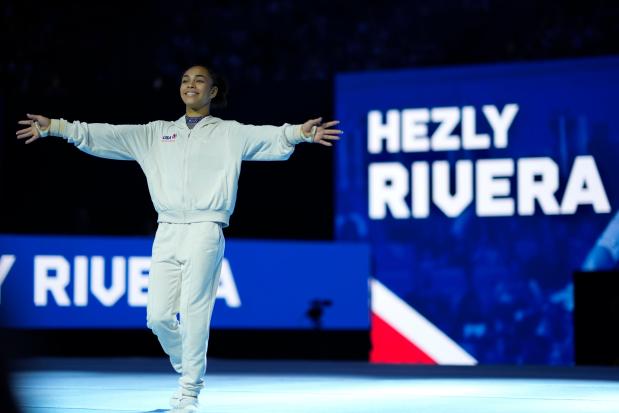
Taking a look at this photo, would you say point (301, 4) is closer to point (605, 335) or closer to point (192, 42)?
point (192, 42)

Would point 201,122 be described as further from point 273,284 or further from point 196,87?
point 273,284

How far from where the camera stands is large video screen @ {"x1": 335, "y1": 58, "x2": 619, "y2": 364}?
32.7ft

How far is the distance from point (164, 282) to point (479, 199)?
6.71 metres

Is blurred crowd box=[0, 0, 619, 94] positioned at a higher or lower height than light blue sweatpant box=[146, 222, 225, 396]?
higher

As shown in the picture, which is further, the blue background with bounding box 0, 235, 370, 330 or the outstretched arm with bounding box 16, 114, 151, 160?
the blue background with bounding box 0, 235, 370, 330

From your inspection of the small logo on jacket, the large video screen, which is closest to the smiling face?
the small logo on jacket

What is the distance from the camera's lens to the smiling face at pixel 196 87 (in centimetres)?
416

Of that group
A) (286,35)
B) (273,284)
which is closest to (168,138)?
(273,284)

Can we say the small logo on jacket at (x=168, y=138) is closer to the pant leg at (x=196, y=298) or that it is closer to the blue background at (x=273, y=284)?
the pant leg at (x=196, y=298)

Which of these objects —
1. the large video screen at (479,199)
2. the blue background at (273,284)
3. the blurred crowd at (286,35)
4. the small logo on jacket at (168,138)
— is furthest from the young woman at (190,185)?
the blurred crowd at (286,35)

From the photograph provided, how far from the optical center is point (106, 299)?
9.50m

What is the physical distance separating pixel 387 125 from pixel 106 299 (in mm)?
3528

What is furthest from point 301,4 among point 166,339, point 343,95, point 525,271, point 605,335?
point 166,339

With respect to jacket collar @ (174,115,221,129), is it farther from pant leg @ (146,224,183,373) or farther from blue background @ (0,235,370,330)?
blue background @ (0,235,370,330)
